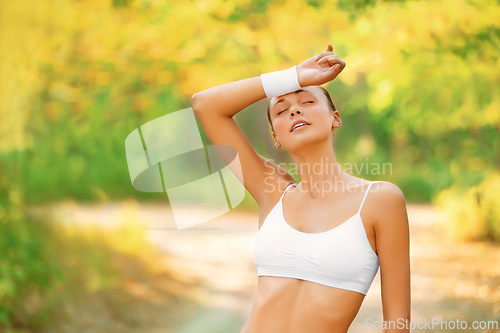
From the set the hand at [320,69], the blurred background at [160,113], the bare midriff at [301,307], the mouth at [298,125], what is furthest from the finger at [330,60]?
the blurred background at [160,113]

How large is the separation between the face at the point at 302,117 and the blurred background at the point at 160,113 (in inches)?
86.4

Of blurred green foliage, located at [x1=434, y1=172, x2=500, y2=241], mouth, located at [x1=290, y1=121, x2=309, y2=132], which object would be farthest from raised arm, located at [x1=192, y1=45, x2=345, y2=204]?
blurred green foliage, located at [x1=434, y1=172, x2=500, y2=241]

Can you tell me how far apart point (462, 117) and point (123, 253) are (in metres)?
3.19

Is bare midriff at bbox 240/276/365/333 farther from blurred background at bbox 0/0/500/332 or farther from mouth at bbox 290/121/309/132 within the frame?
blurred background at bbox 0/0/500/332

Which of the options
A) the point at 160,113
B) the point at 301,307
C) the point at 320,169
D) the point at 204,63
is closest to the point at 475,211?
the point at 204,63

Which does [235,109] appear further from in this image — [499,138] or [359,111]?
[359,111]

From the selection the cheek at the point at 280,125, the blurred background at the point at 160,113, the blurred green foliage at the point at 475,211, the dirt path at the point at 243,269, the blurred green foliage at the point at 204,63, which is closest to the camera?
the cheek at the point at 280,125

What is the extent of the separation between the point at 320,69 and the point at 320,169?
0.22m

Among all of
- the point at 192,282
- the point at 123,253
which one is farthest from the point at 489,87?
the point at 123,253

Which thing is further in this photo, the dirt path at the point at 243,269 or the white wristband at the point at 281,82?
the dirt path at the point at 243,269

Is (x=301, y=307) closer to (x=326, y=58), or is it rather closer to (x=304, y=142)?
(x=304, y=142)

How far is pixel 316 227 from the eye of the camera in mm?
1140

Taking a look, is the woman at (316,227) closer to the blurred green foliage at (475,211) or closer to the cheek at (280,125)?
the cheek at (280,125)

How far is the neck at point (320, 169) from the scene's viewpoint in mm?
1192
